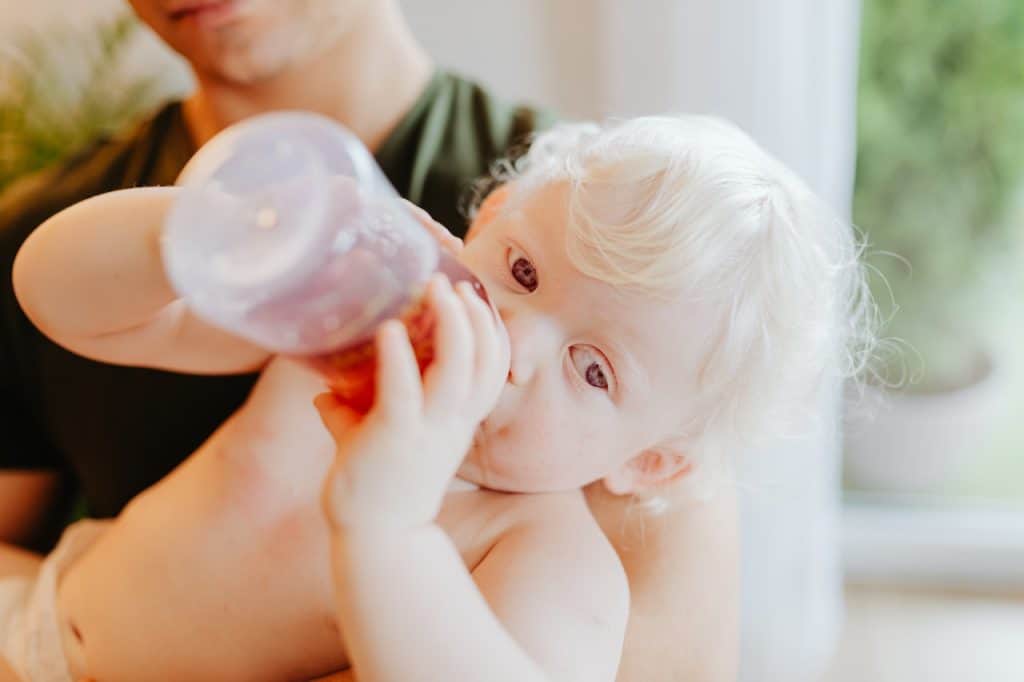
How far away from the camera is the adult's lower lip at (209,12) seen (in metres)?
1.23

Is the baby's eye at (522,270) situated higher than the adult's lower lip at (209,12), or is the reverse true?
the adult's lower lip at (209,12)

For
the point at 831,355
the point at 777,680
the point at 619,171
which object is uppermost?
the point at 619,171

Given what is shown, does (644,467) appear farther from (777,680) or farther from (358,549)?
(777,680)

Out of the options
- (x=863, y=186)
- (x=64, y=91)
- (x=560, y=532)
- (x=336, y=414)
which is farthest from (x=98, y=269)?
(x=863, y=186)

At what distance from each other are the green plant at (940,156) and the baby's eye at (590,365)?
1342mm

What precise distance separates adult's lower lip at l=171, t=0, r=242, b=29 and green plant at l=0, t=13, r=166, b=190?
1.34ft

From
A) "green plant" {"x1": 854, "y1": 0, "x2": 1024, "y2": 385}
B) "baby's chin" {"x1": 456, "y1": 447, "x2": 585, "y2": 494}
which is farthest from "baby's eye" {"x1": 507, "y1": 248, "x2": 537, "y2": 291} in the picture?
"green plant" {"x1": 854, "y1": 0, "x2": 1024, "y2": 385}

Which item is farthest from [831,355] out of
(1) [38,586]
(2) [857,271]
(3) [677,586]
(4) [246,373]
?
(1) [38,586]

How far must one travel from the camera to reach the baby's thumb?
79 cm

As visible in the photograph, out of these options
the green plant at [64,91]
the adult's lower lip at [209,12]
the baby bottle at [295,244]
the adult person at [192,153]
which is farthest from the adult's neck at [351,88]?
the baby bottle at [295,244]

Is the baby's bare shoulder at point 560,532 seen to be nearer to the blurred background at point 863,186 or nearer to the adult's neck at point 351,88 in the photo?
the blurred background at point 863,186

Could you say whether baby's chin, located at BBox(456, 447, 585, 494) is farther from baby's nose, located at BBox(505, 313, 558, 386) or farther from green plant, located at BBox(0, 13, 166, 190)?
green plant, located at BBox(0, 13, 166, 190)

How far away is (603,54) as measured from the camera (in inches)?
66.6

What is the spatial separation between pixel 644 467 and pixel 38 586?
25.9 inches
